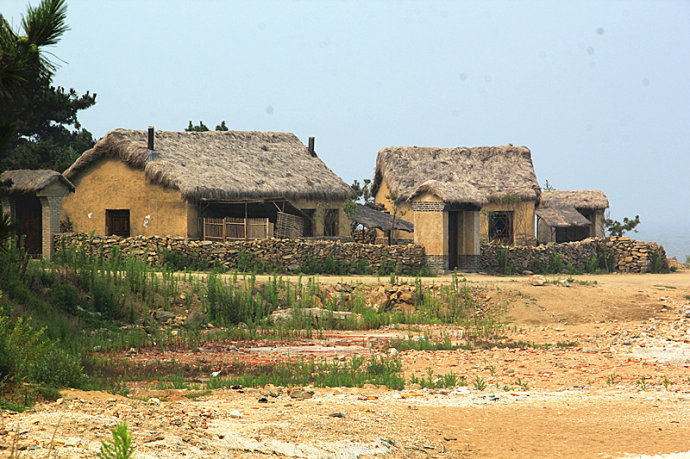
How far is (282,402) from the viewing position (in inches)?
356

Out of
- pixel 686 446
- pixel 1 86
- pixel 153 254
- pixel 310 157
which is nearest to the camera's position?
pixel 686 446

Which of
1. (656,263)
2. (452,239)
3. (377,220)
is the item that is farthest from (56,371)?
(656,263)

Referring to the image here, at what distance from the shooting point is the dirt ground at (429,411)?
6.59 m

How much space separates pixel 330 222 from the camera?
2994 centimetres

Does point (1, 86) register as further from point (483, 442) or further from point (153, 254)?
point (153, 254)

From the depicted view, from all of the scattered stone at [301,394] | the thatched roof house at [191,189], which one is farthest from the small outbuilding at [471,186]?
the scattered stone at [301,394]

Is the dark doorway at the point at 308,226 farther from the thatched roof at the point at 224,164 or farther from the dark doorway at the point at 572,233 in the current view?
the dark doorway at the point at 572,233

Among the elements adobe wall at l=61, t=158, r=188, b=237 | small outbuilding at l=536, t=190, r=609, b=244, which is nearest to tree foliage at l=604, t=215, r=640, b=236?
small outbuilding at l=536, t=190, r=609, b=244

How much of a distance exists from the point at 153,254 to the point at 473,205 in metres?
10.2

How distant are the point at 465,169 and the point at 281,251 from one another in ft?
41.3

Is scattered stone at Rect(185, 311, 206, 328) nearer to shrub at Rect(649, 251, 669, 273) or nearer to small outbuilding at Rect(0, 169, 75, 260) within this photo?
small outbuilding at Rect(0, 169, 75, 260)

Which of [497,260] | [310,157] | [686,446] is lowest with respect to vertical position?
[686,446]

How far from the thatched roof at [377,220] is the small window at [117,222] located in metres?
8.33

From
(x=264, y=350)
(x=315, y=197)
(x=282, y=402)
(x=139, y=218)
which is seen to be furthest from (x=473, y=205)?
(x=282, y=402)
